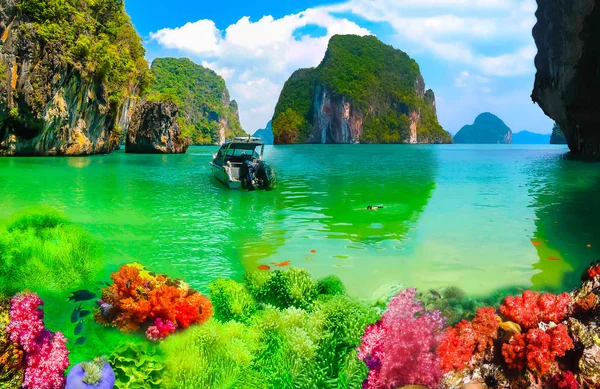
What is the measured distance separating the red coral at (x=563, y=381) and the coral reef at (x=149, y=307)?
329 centimetres

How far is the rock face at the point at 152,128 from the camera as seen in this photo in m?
52.6

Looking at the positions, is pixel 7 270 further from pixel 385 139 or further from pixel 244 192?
pixel 385 139

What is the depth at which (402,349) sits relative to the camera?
14.1ft

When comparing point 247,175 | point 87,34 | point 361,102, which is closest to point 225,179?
point 247,175

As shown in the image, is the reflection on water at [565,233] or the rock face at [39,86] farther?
the rock face at [39,86]

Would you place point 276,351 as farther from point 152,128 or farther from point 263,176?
point 152,128

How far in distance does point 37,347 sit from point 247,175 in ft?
49.4

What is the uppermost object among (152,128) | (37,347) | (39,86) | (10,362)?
(39,86)

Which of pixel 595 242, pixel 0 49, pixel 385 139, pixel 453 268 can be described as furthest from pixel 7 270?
pixel 385 139

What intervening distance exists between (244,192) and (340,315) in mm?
14701

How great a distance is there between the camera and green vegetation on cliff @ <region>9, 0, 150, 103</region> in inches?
1432

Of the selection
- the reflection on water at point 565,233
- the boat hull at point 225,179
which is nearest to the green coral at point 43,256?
the reflection on water at point 565,233

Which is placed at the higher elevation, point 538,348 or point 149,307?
point 538,348

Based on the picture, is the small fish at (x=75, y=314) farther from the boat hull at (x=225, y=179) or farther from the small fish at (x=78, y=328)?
the boat hull at (x=225, y=179)
